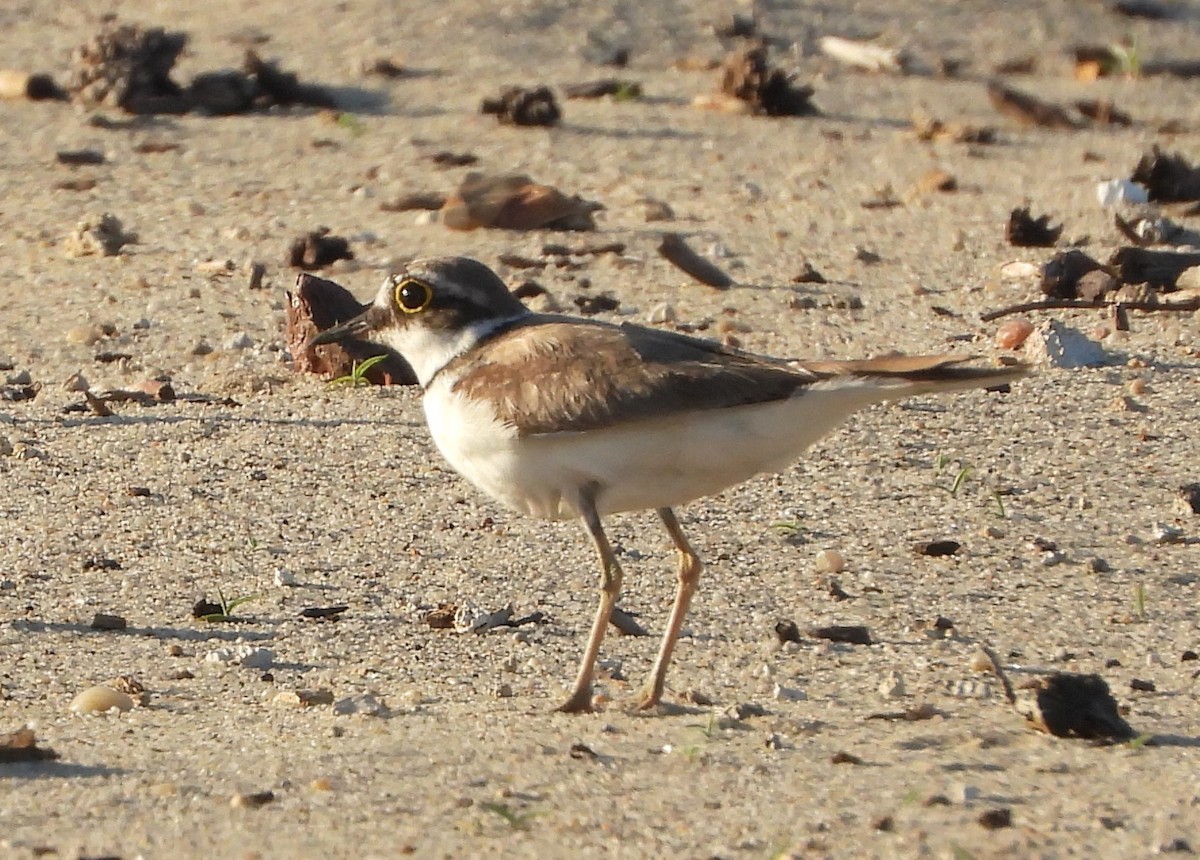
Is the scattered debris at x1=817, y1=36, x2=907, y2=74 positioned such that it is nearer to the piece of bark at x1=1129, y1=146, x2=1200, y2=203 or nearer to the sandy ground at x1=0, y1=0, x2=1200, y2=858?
the sandy ground at x1=0, y1=0, x2=1200, y2=858

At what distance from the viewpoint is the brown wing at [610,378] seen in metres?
4.34

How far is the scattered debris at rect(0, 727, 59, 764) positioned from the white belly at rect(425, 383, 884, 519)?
111 centimetres

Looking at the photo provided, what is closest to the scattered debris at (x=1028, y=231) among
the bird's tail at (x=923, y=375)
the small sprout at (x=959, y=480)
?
the small sprout at (x=959, y=480)

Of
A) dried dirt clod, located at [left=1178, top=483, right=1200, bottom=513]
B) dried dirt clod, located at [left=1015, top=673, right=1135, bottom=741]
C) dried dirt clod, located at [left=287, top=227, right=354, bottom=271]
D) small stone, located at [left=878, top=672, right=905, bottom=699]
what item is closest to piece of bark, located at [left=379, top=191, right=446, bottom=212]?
dried dirt clod, located at [left=287, top=227, right=354, bottom=271]

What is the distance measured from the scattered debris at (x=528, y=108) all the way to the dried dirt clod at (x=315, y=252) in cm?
201

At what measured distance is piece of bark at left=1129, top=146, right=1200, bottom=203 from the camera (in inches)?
340

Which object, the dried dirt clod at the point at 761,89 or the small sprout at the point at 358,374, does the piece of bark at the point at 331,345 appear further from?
the dried dirt clod at the point at 761,89

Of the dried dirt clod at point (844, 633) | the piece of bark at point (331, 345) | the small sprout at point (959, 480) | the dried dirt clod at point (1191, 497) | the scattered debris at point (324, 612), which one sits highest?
the piece of bark at point (331, 345)

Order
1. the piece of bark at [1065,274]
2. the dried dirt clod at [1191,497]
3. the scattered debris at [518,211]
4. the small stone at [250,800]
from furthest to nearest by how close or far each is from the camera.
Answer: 1. the scattered debris at [518,211]
2. the piece of bark at [1065,274]
3. the dried dirt clod at [1191,497]
4. the small stone at [250,800]

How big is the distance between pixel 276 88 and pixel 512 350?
575 centimetres

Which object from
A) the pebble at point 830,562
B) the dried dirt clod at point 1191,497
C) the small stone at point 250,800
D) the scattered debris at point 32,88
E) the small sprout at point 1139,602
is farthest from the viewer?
the scattered debris at point 32,88

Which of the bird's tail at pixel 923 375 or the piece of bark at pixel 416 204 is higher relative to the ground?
the piece of bark at pixel 416 204

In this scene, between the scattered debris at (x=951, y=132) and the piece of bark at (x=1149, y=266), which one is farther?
the scattered debris at (x=951, y=132)

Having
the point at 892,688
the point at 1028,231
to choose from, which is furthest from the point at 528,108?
the point at 892,688
